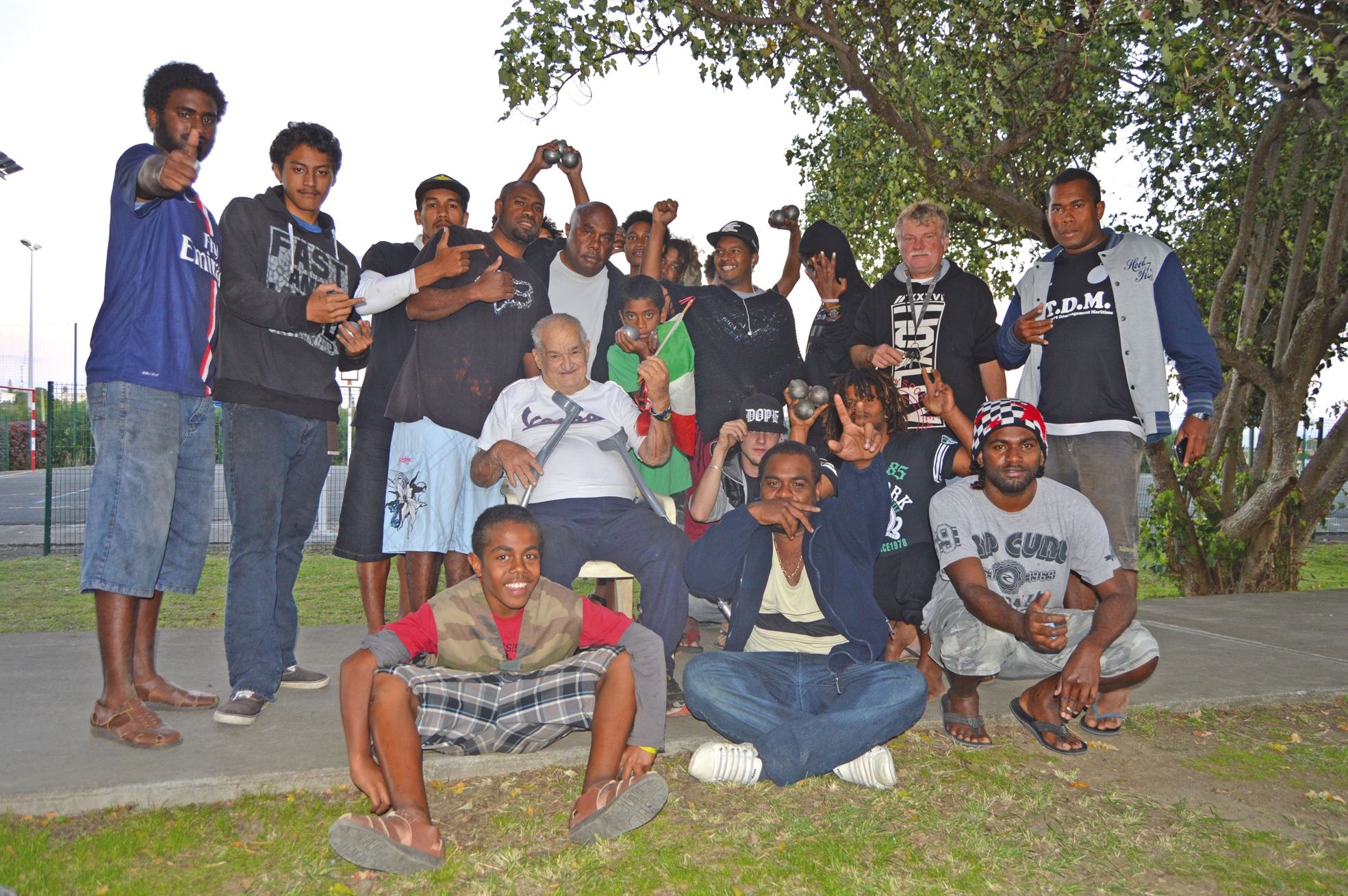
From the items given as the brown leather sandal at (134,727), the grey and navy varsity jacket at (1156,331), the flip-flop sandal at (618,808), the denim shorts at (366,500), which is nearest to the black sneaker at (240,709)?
the brown leather sandal at (134,727)

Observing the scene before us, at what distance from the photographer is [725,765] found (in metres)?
3.38

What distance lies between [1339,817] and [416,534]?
3.62 m

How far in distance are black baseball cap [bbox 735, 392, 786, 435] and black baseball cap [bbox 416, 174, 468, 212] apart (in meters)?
1.83

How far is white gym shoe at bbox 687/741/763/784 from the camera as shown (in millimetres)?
3367

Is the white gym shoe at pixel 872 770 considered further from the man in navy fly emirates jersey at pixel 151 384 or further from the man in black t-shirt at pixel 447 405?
the man in navy fly emirates jersey at pixel 151 384

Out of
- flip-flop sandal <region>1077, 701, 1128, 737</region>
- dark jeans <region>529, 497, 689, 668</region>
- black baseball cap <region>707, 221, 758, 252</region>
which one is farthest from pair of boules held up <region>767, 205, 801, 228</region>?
flip-flop sandal <region>1077, 701, 1128, 737</region>

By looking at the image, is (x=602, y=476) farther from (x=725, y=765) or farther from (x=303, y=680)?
(x=303, y=680)

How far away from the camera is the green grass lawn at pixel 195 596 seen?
668cm

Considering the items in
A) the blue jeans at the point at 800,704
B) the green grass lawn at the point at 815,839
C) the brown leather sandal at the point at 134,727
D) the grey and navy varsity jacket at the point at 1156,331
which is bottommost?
the green grass lawn at the point at 815,839

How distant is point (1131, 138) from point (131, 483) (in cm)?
843

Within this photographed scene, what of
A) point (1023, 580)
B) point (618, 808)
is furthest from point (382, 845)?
point (1023, 580)

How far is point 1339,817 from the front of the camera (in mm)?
3227

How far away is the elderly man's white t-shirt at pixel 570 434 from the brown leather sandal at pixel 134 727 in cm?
162

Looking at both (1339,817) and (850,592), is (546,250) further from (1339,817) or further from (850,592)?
(1339,817)
